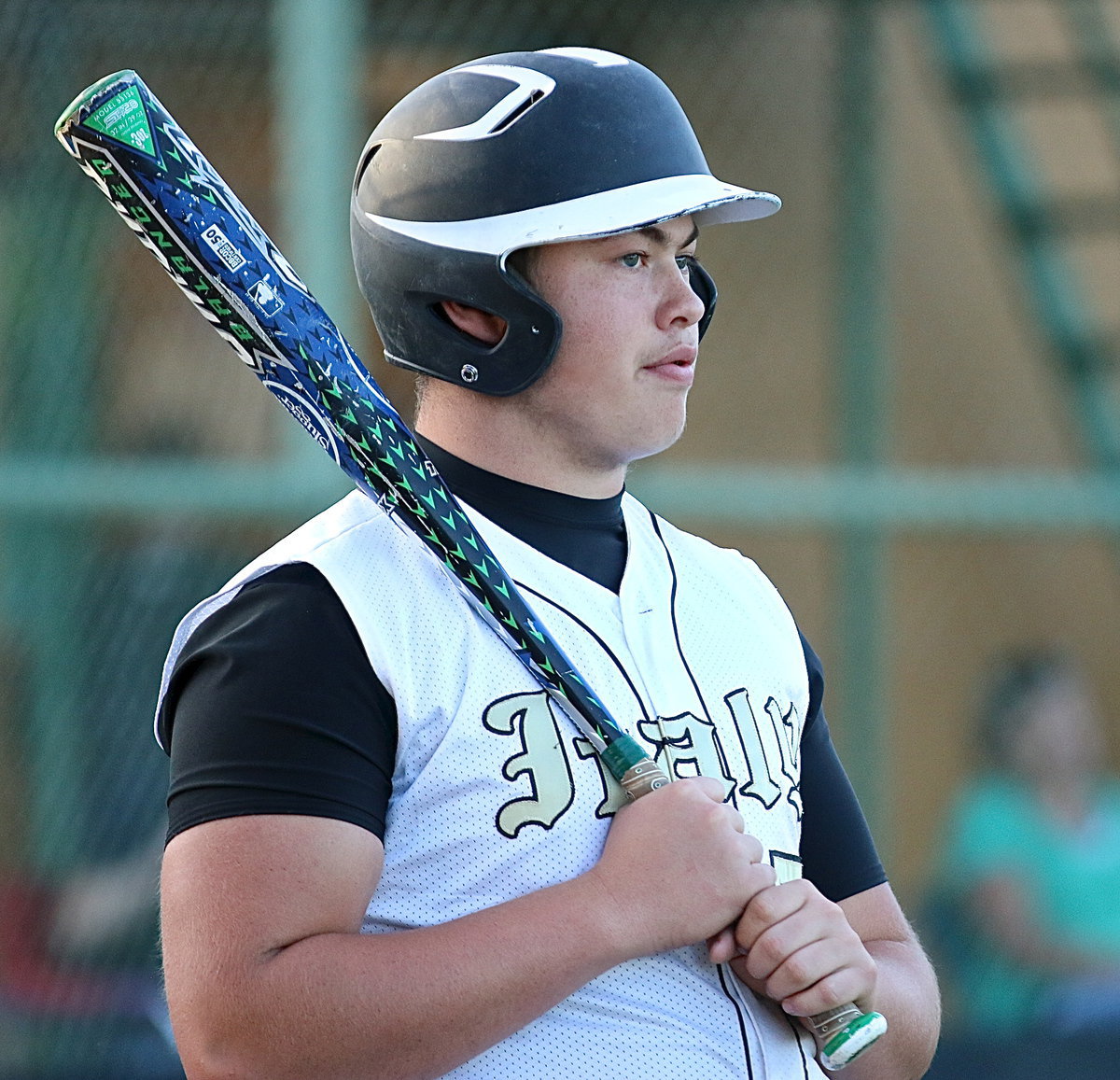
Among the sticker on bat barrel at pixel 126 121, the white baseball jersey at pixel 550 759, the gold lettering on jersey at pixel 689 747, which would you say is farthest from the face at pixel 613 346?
the sticker on bat barrel at pixel 126 121

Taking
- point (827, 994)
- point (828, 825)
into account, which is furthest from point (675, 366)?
point (827, 994)

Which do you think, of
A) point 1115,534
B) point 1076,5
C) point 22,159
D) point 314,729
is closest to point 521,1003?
point 314,729

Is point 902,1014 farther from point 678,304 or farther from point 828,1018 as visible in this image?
point 678,304

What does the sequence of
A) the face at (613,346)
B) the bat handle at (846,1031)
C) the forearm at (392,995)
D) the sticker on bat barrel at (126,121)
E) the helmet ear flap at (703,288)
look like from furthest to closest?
the helmet ear flap at (703,288)
the face at (613,346)
the bat handle at (846,1031)
the sticker on bat barrel at (126,121)
the forearm at (392,995)

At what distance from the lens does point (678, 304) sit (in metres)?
1.87

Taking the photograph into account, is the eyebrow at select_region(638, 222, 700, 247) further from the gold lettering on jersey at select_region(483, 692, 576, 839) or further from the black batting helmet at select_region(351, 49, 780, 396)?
the gold lettering on jersey at select_region(483, 692, 576, 839)

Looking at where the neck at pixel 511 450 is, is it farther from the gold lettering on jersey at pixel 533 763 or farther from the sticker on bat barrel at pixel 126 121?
the sticker on bat barrel at pixel 126 121

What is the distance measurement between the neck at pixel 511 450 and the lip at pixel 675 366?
0.12 metres

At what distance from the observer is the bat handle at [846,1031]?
174 centimetres

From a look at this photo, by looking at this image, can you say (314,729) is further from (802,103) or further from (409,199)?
(802,103)

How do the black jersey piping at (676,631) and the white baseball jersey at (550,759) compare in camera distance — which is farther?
the black jersey piping at (676,631)

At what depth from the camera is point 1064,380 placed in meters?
5.59

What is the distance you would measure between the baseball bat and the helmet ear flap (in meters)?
0.40

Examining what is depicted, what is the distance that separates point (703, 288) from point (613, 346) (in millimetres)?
236
